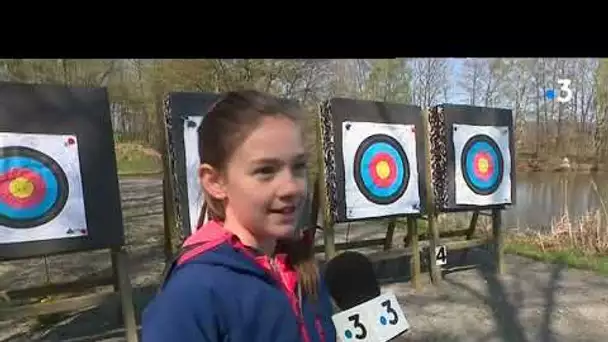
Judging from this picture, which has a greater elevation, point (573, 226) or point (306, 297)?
point (306, 297)

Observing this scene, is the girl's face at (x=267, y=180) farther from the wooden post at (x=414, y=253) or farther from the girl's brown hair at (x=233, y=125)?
the wooden post at (x=414, y=253)

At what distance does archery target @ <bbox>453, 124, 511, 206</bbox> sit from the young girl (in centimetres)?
231

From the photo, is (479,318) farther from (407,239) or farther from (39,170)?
(39,170)

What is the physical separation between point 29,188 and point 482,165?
2122mm

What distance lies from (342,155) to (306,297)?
1.83 m

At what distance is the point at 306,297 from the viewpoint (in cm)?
69

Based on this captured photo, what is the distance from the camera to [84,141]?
6.12 ft

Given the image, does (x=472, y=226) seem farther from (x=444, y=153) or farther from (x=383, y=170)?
(x=383, y=170)

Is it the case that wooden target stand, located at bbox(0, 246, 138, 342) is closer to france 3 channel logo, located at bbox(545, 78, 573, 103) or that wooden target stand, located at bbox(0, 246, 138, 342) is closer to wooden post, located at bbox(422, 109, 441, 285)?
wooden post, located at bbox(422, 109, 441, 285)

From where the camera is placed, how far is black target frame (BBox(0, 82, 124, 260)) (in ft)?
5.76

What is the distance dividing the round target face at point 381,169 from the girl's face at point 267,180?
1.92 meters
